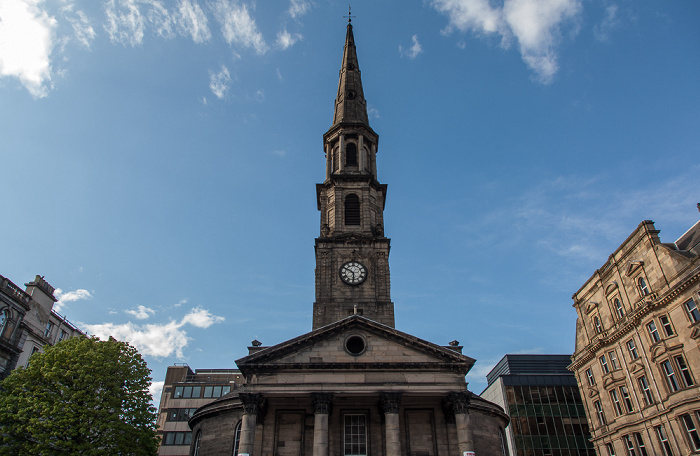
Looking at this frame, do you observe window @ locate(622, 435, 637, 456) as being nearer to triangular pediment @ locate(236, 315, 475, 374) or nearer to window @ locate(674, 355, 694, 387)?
window @ locate(674, 355, 694, 387)

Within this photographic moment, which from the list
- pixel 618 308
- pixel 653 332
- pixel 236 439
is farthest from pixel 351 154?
pixel 653 332

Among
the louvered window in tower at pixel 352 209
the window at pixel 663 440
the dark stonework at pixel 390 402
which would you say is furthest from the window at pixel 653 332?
the louvered window in tower at pixel 352 209

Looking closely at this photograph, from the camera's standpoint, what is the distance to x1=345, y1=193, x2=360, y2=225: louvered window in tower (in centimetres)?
3922

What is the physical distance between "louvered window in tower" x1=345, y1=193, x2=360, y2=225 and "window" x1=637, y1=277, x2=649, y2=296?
20.5 meters

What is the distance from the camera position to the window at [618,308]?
1313 inches

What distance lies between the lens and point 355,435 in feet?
85.6

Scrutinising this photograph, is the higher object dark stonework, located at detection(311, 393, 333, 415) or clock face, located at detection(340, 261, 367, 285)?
clock face, located at detection(340, 261, 367, 285)

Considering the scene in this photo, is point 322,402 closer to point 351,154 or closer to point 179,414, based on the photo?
point 351,154

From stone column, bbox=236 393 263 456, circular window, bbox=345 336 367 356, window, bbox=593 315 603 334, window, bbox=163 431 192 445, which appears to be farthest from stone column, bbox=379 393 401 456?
window, bbox=163 431 192 445

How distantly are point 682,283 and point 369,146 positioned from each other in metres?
26.5

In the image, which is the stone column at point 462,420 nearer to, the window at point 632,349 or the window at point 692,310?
the window at point 692,310

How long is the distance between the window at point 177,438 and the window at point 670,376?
47219 millimetres

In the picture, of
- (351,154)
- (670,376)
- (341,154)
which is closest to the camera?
(670,376)

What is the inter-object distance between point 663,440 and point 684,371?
500 cm
